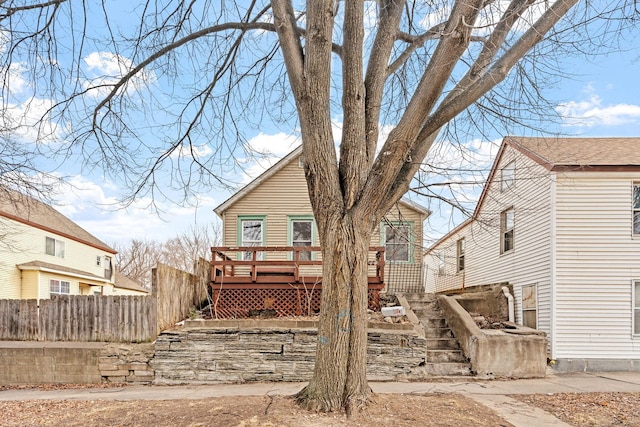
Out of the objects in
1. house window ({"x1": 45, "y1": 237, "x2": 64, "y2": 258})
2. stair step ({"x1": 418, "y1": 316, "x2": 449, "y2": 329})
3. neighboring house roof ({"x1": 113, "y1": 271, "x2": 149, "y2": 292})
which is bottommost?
neighboring house roof ({"x1": 113, "y1": 271, "x2": 149, "y2": 292})

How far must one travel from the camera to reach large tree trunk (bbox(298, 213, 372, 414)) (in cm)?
440

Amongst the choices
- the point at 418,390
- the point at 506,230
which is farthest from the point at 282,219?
the point at 418,390

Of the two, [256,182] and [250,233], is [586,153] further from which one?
[250,233]

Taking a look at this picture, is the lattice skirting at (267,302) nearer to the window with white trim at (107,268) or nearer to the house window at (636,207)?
the house window at (636,207)

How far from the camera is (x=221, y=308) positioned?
33.6 feet

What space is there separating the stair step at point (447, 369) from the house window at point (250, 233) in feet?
22.7

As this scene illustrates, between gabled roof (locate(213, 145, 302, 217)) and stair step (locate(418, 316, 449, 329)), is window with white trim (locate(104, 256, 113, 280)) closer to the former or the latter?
gabled roof (locate(213, 145, 302, 217))

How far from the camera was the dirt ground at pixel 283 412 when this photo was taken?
4.30 meters

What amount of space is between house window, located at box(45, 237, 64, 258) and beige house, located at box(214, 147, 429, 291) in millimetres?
10202

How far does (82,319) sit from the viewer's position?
839 centimetres

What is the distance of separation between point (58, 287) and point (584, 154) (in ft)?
67.4

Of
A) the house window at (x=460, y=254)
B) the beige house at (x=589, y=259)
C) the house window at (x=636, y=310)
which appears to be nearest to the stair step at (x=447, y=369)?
the beige house at (x=589, y=259)

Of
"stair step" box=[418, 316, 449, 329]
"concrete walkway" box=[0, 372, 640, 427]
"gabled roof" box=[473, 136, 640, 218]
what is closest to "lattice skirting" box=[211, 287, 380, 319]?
"stair step" box=[418, 316, 449, 329]

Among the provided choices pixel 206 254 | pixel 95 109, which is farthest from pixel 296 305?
pixel 206 254
